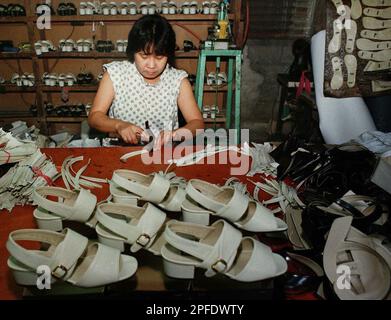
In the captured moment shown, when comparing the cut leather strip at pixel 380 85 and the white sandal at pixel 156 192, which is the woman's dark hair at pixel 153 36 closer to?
the white sandal at pixel 156 192

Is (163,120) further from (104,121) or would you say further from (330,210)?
(330,210)

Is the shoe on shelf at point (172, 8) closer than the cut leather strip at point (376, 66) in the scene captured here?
No

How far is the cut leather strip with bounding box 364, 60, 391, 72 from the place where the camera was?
2.63 metres

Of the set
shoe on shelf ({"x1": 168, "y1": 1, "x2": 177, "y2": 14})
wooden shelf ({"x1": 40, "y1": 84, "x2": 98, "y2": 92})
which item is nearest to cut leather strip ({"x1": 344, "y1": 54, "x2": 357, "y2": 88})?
shoe on shelf ({"x1": 168, "y1": 1, "x2": 177, "y2": 14})

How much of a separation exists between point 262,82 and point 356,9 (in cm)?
→ 169

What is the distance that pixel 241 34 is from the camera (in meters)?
3.84

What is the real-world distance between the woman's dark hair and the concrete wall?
2293 mm

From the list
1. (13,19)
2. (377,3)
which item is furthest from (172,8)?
(377,3)

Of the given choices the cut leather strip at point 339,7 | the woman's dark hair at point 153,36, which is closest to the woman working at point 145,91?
the woman's dark hair at point 153,36

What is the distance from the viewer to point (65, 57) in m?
4.04

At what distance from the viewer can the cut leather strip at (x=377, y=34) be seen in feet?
8.61

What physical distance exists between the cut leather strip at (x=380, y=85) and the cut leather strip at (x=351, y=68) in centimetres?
15

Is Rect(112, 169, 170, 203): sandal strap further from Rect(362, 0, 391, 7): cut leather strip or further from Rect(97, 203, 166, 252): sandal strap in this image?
Rect(362, 0, 391, 7): cut leather strip
